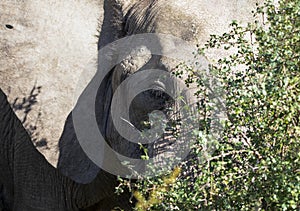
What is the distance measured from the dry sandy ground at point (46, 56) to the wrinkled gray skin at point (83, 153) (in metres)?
0.07

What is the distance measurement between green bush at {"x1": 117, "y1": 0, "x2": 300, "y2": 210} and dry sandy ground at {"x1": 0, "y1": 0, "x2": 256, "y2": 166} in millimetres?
1136

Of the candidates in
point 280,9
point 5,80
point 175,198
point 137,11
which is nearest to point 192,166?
point 175,198

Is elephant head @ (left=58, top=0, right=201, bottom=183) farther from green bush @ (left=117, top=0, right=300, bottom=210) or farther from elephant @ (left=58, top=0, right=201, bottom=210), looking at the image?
green bush @ (left=117, top=0, right=300, bottom=210)

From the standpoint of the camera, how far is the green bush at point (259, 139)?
2691 millimetres

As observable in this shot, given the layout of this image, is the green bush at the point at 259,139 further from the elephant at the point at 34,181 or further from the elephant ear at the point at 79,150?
the elephant at the point at 34,181

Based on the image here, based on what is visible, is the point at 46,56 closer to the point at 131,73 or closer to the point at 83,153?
the point at 83,153

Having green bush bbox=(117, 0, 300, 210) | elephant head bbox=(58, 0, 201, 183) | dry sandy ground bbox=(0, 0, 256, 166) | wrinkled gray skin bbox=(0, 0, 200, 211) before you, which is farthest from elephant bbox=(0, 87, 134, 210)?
green bush bbox=(117, 0, 300, 210)

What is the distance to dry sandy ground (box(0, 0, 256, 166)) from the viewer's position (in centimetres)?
397

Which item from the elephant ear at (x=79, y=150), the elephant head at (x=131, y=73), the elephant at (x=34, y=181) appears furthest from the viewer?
the elephant at (x=34, y=181)

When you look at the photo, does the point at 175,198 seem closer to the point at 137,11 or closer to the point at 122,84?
the point at 122,84

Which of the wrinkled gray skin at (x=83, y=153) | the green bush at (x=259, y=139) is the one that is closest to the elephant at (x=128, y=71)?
the wrinkled gray skin at (x=83, y=153)

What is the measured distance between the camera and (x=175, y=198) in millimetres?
2842

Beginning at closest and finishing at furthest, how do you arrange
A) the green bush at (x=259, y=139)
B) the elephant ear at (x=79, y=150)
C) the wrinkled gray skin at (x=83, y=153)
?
the green bush at (x=259, y=139), the wrinkled gray skin at (x=83, y=153), the elephant ear at (x=79, y=150)

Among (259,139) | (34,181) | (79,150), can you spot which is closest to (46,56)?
(79,150)
